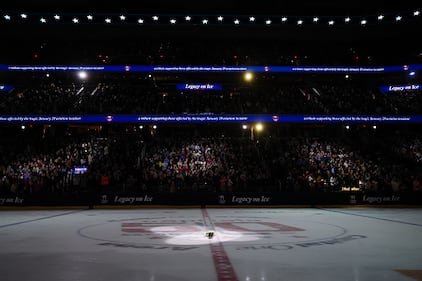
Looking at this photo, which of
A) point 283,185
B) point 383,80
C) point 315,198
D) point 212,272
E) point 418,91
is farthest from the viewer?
point 383,80

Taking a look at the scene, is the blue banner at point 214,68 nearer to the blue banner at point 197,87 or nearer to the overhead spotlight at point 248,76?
the blue banner at point 197,87

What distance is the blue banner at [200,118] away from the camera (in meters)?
32.2

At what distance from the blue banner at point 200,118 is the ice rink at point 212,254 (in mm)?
20754

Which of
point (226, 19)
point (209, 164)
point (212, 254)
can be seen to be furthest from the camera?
point (226, 19)

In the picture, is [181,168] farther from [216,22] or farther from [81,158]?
[216,22]

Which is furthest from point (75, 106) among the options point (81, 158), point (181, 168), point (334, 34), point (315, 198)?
point (334, 34)

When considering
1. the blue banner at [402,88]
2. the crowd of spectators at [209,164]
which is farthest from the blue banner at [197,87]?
the blue banner at [402,88]

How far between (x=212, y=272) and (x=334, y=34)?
120ft

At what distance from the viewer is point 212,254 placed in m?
7.82

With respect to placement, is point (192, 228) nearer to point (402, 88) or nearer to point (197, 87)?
point (197, 87)

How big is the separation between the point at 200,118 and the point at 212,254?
83.3 ft

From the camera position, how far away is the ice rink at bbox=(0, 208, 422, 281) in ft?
20.0

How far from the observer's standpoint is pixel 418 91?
3881cm

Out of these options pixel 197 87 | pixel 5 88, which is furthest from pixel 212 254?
pixel 5 88
